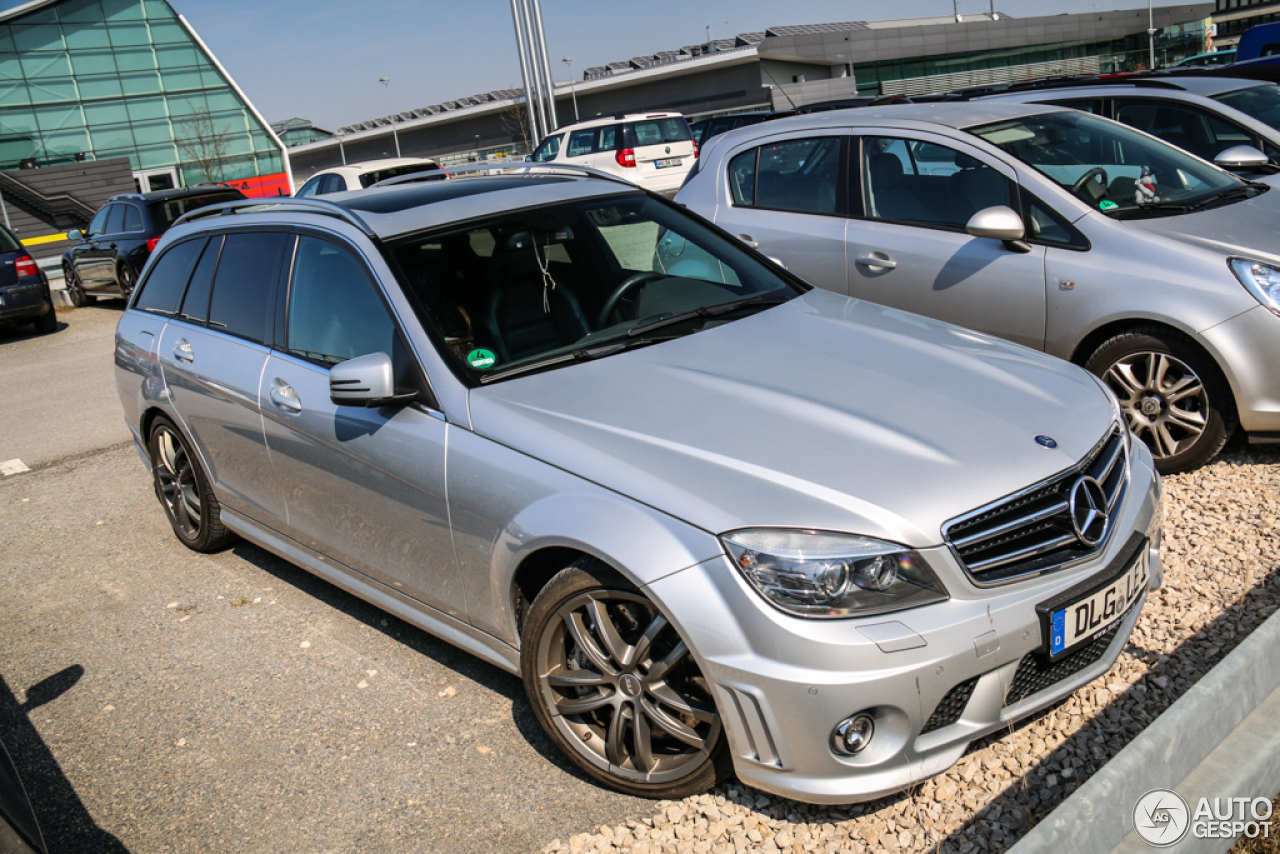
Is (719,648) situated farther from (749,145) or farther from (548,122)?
(548,122)

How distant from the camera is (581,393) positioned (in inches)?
123

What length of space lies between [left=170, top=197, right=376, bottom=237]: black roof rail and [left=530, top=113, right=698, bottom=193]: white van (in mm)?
15055

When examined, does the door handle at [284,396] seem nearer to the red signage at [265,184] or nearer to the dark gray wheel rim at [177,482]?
the dark gray wheel rim at [177,482]

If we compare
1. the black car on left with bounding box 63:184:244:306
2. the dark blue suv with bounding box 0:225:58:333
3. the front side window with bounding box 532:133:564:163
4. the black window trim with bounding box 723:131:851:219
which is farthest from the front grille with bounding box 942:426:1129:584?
the front side window with bounding box 532:133:564:163

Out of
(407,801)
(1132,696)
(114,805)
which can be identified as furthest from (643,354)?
(114,805)

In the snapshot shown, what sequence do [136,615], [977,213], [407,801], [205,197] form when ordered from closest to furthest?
[407,801], [136,615], [977,213], [205,197]

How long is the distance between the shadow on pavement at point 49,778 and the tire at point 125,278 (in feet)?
41.0

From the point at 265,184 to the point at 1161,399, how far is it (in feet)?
169

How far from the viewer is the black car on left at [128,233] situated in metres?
15.1

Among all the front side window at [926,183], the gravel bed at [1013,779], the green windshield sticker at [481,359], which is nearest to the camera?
the gravel bed at [1013,779]

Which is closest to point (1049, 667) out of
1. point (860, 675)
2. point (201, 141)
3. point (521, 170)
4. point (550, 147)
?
point (860, 675)

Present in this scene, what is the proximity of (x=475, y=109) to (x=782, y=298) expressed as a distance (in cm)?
6621

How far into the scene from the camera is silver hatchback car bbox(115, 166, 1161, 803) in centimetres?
246


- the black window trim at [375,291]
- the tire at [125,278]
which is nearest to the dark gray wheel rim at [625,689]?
the black window trim at [375,291]
